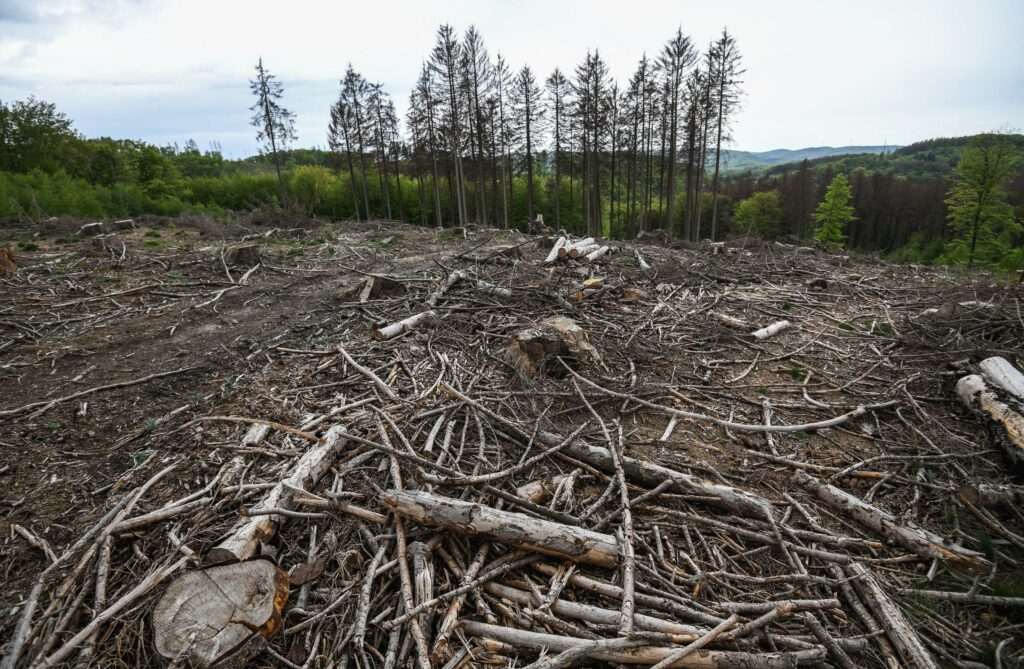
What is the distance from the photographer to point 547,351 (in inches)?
198

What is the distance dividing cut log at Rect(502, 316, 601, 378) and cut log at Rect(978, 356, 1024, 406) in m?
4.08

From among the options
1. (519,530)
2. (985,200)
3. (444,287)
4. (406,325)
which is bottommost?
(519,530)

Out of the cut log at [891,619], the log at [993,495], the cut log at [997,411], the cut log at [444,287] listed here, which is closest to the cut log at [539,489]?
the cut log at [891,619]

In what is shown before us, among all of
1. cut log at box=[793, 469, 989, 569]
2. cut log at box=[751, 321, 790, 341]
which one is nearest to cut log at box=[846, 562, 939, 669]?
cut log at box=[793, 469, 989, 569]

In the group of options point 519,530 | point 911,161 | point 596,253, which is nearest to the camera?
point 519,530

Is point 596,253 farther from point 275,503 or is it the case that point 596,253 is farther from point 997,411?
point 275,503

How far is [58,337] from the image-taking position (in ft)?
19.7

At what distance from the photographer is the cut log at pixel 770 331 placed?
631cm

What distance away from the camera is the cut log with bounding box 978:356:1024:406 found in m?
4.27

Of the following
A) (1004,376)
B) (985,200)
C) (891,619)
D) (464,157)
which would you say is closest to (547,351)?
(891,619)

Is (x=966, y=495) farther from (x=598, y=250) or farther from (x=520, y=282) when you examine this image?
(x=598, y=250)

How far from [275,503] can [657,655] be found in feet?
8.23

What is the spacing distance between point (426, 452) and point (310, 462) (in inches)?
34.5

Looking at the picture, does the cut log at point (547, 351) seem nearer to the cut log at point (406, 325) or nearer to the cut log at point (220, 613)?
the cut log at point (406, 325)
